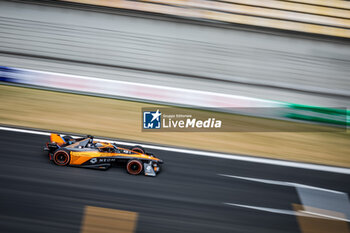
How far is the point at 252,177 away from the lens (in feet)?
24.5

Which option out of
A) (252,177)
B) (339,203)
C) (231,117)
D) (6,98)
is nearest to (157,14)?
(231,117)

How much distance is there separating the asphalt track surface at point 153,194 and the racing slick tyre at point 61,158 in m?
0.13

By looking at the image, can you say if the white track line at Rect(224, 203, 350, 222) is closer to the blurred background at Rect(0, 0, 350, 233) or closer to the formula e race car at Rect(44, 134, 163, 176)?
the blurred background at Rect(0, 0, 350, 233)

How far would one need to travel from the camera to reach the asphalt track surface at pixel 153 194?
5.63 metres

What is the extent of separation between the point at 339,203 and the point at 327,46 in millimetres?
7172

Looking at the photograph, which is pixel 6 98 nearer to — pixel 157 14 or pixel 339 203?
pixel 157 14

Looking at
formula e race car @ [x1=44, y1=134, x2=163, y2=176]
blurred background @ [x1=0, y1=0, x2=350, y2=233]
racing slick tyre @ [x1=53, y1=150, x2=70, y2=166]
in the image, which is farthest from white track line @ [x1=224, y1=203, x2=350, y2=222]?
racing slick tyre @ [x1=53, y1=150, x2=70, y2=166]

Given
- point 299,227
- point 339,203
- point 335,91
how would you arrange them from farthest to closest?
point 335,91 < point 339,203 < point 299,227

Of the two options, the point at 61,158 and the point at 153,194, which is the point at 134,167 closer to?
the point at 153,194

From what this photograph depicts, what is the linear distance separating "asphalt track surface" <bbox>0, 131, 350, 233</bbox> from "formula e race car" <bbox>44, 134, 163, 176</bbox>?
6.4 inches

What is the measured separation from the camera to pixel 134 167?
22.6 feet

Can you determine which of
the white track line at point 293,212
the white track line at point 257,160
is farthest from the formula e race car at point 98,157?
the white track line at point 293,212

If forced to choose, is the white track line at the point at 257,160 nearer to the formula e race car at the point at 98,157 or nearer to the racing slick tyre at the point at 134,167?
the formula e race car at the point at 98,157

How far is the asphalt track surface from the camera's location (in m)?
5.63
